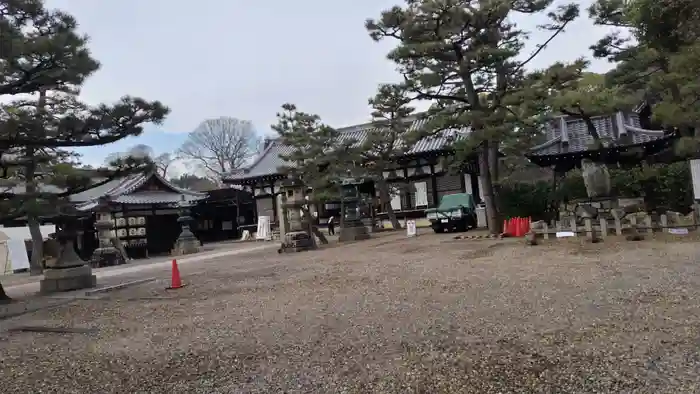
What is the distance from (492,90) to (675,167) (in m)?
5.65

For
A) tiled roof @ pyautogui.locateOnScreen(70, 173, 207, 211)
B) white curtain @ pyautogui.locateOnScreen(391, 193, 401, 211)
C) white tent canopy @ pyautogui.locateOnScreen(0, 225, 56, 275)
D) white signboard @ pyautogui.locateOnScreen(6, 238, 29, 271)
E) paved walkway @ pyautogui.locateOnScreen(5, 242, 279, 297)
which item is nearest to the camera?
paved walkway @ pyautogui.locateOnScreen(5, 242, 279, 297)

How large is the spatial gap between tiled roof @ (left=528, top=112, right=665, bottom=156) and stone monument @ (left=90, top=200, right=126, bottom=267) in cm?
1606

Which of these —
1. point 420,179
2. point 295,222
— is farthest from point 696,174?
point 420,179

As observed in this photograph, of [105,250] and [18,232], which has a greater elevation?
[18,232]

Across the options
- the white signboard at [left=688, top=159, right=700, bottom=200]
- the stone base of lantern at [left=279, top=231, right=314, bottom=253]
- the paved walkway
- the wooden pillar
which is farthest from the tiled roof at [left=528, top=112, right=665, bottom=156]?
the wooden pillar

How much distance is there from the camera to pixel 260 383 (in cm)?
396

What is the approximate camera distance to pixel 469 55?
14.3 metres

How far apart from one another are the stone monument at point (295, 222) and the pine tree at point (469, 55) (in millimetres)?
5775

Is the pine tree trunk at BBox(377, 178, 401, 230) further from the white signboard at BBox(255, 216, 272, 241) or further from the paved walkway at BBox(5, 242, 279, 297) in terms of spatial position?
the paved walkway at BBox(5, 242, 279, 297)

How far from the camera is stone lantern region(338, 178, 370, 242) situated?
800 inches

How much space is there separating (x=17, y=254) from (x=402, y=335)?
70.1 ft

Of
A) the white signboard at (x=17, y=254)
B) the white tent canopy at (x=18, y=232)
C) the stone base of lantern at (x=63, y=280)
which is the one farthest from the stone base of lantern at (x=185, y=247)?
the stone base of lantern at (x=63, y=280)

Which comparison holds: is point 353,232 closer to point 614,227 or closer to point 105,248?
point 105,248

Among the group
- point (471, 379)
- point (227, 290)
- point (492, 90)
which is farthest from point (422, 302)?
point (492, 90)
